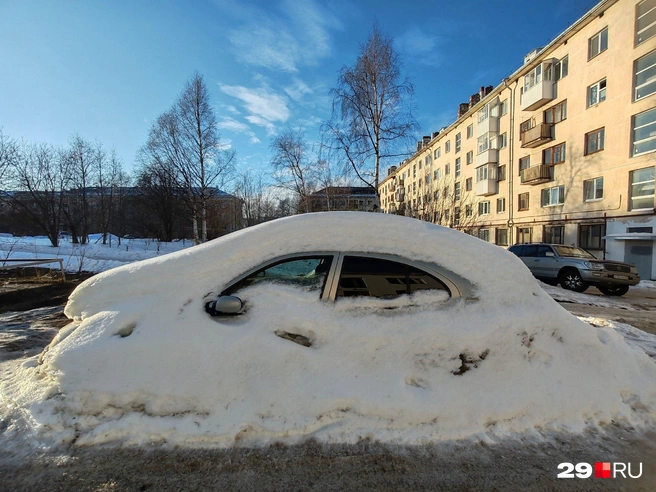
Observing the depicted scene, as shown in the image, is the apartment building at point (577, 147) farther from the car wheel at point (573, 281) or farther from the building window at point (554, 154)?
the car wheel at point (573, 281)

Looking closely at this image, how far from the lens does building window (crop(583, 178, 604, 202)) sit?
17.6 meters

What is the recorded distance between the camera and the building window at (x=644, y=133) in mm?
14945

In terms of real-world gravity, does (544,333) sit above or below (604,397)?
above

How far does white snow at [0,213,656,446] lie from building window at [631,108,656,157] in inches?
747

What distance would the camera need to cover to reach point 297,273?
9.09 feet

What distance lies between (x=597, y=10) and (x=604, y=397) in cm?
2481

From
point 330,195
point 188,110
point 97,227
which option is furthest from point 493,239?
point 97,227

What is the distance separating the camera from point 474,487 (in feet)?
6.26

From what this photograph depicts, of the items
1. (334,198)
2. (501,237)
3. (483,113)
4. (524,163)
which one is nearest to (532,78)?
(483,113)

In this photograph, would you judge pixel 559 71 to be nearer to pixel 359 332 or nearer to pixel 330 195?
pixel 330 195

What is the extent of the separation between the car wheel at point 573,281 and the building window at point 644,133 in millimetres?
10469

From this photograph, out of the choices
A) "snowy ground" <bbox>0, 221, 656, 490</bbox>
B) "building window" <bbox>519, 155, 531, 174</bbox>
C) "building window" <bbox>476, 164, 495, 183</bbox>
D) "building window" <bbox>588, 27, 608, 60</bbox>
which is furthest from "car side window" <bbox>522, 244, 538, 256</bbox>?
"building window" <bbox>476, 164, 495, 183</bbox>

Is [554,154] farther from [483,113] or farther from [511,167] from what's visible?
[483,113]

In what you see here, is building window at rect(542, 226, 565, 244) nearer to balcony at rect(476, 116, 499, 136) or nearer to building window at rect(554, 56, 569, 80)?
building window at rect(554, 56, 569, 80)
